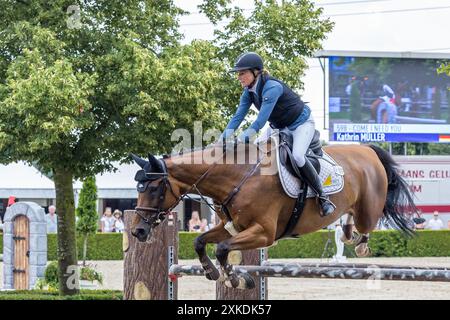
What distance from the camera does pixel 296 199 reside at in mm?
7559

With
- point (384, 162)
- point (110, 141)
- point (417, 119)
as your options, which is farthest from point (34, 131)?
point (417, 119)

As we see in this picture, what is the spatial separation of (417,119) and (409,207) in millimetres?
29260

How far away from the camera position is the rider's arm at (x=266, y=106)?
7219mm

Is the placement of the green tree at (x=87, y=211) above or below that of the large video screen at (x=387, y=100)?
below

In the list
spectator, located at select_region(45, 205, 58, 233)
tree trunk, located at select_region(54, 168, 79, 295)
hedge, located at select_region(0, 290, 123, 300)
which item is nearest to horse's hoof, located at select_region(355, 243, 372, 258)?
hedge, located at select_region(0, 290, 123, 300)

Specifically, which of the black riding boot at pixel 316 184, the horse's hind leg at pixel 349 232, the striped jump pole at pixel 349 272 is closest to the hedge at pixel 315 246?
the horse's hind leg at pixel 349 232

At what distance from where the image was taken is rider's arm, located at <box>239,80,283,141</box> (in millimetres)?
7219

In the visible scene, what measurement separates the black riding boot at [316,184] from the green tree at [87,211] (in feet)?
49.0

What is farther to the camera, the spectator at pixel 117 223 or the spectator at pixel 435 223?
the spectator at pixel 435 223

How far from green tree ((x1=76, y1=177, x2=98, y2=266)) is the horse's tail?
45.6ft

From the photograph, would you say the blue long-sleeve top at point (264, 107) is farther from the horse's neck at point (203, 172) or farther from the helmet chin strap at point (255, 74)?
the horse's neck at point (203, 172)

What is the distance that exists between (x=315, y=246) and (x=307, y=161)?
1980 cm

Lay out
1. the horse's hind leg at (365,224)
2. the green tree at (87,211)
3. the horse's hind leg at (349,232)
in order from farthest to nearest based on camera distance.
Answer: the green tree at (87,211) < the horse's hind leg at (349,232) < the horse's hind leg at (365,224)
